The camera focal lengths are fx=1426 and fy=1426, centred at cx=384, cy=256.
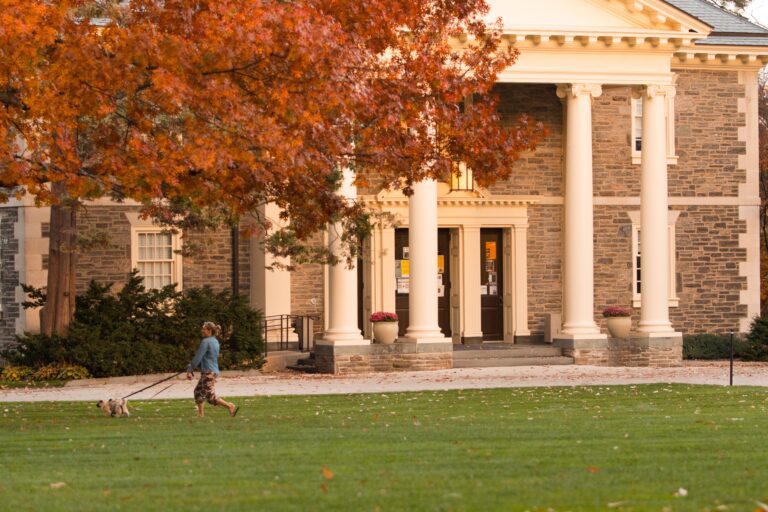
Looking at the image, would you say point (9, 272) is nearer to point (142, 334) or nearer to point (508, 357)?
point (142, 334)

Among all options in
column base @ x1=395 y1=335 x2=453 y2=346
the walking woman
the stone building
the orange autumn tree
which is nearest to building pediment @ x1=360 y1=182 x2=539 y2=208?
the stone building

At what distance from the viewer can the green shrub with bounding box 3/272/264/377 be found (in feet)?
86.4

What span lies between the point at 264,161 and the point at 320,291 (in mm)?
14696

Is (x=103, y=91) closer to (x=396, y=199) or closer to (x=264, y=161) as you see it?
(x=264, y=161)

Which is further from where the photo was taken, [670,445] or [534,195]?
[534,195]

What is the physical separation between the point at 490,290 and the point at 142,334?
8.63 meters

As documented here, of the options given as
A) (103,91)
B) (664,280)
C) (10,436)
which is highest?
(103,91)

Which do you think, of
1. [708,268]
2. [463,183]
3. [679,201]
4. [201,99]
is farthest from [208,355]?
[708,268]

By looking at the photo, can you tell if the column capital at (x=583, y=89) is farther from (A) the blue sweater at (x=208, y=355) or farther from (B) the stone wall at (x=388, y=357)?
(A) the blue sweater at (x=208, y=355)

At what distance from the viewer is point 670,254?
32625 millimetres

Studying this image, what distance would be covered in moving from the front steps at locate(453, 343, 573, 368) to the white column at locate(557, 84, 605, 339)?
56cm

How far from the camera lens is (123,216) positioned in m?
30.2

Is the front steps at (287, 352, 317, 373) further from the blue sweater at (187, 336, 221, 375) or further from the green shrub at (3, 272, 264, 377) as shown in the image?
the blue sweater at (187, 336, 221, 375)

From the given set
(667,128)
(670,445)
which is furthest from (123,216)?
(670,445)
